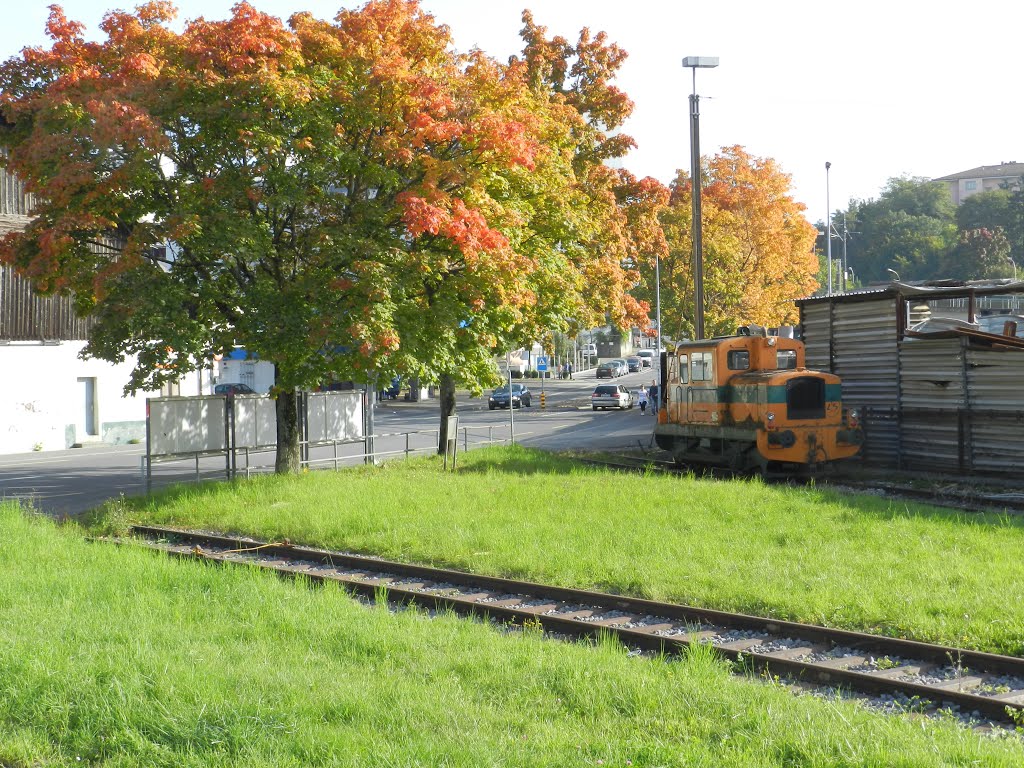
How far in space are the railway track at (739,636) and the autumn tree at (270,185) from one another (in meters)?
6.25

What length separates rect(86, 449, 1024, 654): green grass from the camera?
958 centimetres

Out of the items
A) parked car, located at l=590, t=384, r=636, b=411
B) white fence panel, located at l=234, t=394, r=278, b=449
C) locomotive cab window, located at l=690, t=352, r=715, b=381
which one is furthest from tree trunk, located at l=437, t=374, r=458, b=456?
parked car, located at l=590, t=384, r=636, b=411

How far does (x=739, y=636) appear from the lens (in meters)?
9.05

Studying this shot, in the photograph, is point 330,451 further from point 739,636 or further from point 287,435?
point 739,636

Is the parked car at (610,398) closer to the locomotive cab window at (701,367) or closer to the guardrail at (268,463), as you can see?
the guardrail at (268,463)

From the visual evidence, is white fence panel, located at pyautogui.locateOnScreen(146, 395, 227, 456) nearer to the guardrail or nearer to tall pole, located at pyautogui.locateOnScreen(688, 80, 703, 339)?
the guardrail

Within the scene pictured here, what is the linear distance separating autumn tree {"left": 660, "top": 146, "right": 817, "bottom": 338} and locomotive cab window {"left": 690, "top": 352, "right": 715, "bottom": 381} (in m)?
22.1

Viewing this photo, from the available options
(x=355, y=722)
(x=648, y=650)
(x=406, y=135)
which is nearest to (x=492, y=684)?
(x=355, y=722)

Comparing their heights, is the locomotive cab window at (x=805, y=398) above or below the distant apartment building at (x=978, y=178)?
below

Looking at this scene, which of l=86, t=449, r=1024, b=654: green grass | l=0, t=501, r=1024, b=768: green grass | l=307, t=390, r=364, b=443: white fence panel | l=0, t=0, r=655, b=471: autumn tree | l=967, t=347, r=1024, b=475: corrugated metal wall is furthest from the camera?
l=307, t=390, r=364, b=443: white fence panel

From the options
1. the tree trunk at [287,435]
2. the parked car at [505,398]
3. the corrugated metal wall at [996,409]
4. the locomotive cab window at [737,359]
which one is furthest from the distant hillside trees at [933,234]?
the tree trunk at [287,435]

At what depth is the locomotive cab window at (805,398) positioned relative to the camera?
65.8 ft

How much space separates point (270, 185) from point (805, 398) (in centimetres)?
1160

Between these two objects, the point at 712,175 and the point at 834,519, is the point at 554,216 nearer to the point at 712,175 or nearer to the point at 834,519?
the point at 834,519
